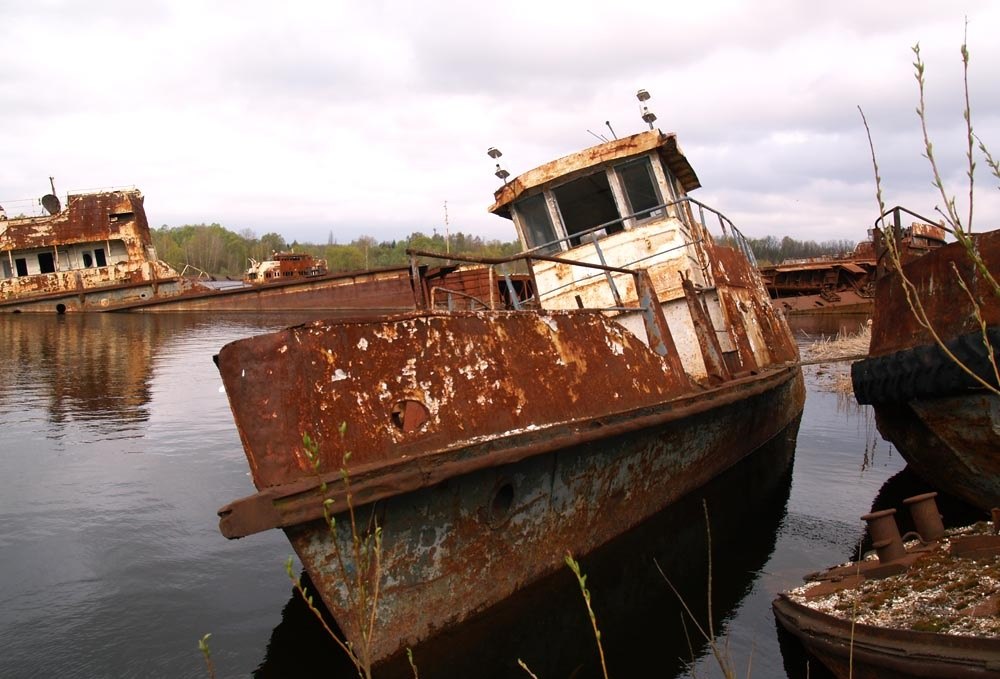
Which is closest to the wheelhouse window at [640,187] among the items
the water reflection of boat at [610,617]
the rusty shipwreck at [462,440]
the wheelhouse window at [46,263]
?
the rusty shipwreck at [462,440]

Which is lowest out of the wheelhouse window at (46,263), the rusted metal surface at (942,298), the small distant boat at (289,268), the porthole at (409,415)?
the rusted metal surface at (942,298)

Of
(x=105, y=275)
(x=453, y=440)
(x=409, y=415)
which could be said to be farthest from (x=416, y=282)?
(x=105, y=275)

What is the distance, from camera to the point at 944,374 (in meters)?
5.11

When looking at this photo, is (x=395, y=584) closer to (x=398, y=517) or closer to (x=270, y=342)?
(x=398, y=517)

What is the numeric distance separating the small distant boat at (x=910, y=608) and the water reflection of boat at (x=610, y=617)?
0.70 m

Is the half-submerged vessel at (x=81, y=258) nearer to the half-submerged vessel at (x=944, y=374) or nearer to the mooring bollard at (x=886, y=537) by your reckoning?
the half-submerged vessel at (x=944, y=374)

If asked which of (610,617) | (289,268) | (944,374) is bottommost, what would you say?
(610,617)

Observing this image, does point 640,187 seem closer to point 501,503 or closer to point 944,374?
point 944,374

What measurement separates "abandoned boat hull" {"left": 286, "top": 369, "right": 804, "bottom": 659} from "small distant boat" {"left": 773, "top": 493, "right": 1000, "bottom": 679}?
55.6 inches

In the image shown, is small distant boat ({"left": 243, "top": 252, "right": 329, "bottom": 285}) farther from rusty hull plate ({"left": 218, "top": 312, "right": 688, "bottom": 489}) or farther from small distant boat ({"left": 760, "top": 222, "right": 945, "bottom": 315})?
rusty hull plate ({"left": 218, "top": 312, "right": 688, "bottom": 489})

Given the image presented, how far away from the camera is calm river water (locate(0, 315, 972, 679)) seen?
4.20m

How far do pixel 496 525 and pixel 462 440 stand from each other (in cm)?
60

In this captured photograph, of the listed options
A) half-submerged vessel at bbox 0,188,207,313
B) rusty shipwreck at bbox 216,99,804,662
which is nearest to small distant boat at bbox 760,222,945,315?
rusty shipwreck at bbox 216,99,804,662

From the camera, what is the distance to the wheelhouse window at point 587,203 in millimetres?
8008
